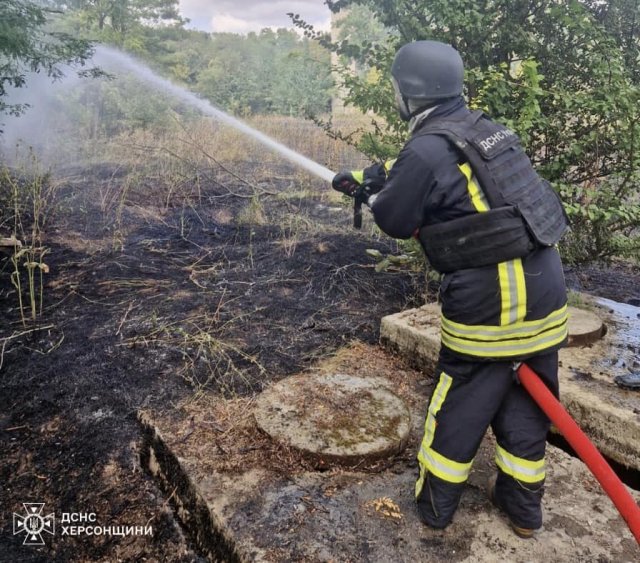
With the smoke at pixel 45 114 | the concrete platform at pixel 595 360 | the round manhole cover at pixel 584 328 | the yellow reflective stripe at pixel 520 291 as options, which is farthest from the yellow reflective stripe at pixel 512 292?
the smoke at pixel 45 114

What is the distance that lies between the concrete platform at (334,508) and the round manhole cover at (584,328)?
0.92 m

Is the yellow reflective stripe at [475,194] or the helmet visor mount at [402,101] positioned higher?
the helmet visor mount at [402,101]

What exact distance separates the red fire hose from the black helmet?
113 cm

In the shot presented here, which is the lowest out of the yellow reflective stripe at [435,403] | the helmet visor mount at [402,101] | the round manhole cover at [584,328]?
the round manhole cover at [584,328]

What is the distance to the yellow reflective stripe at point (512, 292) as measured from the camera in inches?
73.2

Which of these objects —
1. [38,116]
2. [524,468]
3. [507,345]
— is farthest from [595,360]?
[38,116]

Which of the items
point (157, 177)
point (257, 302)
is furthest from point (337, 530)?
A: point (157, 177)

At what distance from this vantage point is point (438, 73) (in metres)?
1.91

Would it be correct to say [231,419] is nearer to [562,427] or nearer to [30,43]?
[562,427]

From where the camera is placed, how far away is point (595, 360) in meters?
3.06

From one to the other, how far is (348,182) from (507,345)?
1020mm

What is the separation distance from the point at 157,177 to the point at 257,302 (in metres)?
5.44

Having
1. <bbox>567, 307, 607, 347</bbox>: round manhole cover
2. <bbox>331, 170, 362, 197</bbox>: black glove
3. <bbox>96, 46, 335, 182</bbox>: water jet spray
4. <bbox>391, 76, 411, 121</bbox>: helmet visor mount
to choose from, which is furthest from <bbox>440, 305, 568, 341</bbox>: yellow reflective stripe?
<bbox>567, 307, 607, 347</bbox>: round manhole cover

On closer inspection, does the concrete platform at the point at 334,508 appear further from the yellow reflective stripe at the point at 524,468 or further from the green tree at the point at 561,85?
the green tree at the point at 561,85
